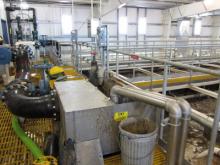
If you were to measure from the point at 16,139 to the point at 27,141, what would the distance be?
0.22 metres

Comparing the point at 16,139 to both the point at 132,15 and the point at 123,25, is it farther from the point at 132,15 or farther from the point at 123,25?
the point at 132,15

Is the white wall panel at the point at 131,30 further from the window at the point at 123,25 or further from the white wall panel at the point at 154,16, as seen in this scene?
the white wall panel at the point at 154,16

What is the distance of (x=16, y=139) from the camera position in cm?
201

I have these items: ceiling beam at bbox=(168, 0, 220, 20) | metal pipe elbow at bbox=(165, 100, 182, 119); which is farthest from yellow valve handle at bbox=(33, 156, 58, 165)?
ceiling beam at bbox=(168, 0, 220, 20)

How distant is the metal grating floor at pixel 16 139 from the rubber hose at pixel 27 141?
5cm

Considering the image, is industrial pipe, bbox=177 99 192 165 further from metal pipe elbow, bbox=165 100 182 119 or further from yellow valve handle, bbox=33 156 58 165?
yellow valve handle, bbox=33 156 58 165

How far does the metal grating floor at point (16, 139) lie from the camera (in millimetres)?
1696

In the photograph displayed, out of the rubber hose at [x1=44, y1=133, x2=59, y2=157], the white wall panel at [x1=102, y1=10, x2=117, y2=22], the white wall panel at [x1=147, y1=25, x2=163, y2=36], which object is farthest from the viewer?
the white wall panel at [x1=147, y1=25, x2=163, y2=36]

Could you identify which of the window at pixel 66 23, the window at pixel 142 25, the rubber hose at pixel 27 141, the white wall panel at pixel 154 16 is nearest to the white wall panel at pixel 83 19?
the white wall panel at pixel 154 16

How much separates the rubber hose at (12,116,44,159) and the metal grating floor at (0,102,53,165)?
0.15ft

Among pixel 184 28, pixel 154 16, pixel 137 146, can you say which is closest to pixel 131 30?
pixel 154 16

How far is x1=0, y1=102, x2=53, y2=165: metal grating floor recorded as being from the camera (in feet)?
5.57

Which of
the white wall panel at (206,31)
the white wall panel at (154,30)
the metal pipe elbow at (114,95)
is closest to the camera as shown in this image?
→ the metal pipe elbow at (114,95)

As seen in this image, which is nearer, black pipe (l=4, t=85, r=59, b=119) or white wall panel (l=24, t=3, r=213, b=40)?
black pipe (l=4, t=85, r=59, b=119)
